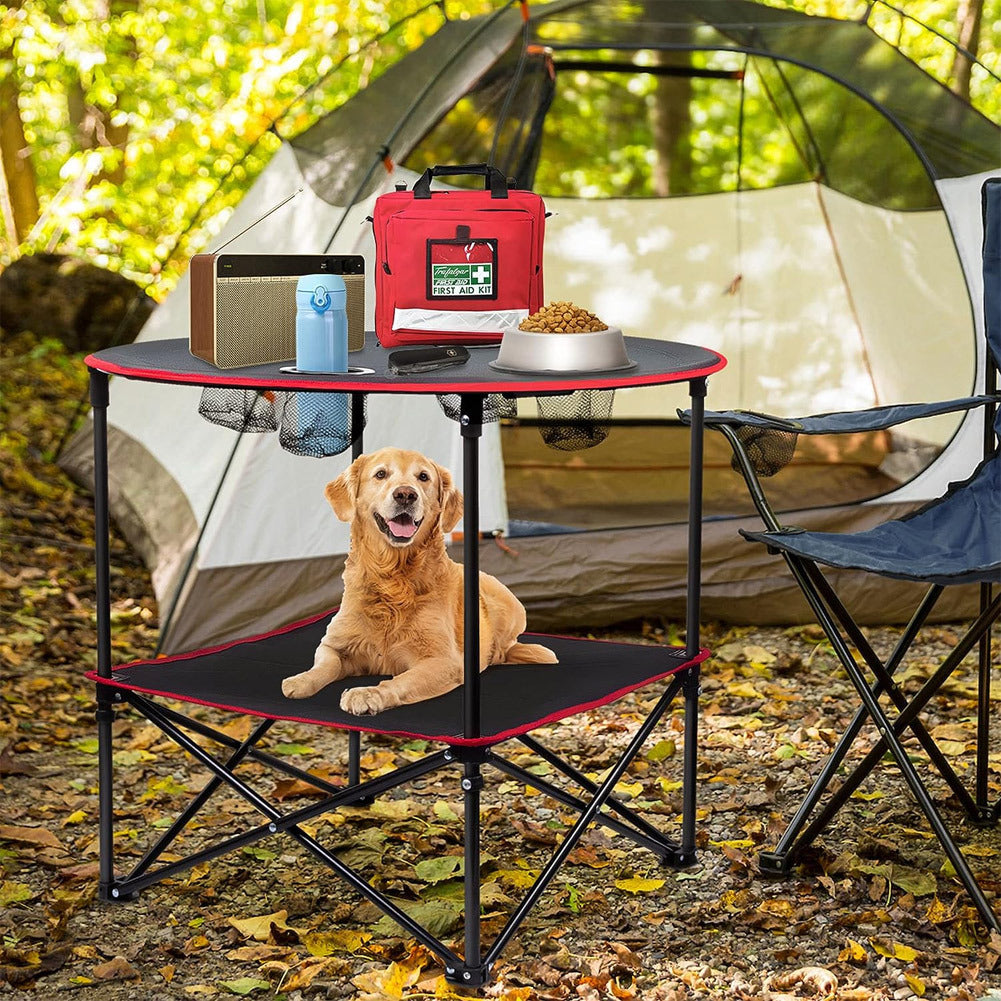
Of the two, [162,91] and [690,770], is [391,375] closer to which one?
[690,770]

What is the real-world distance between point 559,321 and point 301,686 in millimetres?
784

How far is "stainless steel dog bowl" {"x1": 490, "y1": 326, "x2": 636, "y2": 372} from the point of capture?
241 centimetres

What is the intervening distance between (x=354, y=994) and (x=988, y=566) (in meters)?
1.30

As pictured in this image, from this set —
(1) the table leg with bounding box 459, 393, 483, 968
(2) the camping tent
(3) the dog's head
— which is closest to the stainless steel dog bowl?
(1) the table leg with bounding box 459, 393, 483, 968

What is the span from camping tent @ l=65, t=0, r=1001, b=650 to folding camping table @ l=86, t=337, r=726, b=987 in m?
1.48

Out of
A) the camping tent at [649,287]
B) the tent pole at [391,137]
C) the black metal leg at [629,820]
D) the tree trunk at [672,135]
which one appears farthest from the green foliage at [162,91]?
the black metal leg at [629,820]

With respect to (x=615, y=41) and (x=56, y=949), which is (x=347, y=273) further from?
(x=615, y=41)

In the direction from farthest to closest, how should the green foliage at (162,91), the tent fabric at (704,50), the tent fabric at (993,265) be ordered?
the green foliage at (162,91)
the tent fabric at (704,50)
the tent fabric at (993,265)

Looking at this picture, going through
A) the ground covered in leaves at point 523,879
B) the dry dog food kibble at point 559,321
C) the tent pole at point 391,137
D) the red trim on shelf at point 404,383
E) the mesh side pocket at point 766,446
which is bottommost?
the ground covered in leaves at point 523,879

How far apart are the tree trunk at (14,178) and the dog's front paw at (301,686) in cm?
798

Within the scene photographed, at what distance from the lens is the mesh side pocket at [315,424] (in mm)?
2686

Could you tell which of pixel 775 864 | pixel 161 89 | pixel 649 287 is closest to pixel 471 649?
pixel 775 864

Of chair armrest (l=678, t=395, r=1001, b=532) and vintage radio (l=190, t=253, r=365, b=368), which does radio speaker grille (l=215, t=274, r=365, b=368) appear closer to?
vintage radio (l=190, t=253, r=365, b=368)

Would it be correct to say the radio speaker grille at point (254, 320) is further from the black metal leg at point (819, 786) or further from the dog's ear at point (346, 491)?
the black metal leg at point (819, 786)
